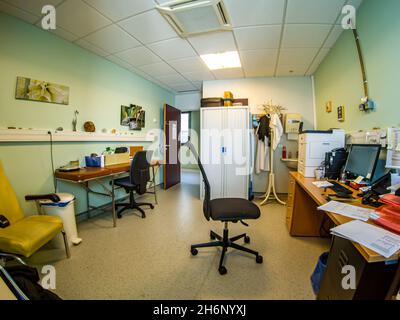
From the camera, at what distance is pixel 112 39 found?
250 cm

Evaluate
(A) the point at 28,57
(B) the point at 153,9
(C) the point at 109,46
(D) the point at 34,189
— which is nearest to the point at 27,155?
(D) the point at 34,189

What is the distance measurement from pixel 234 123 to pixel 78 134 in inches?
104

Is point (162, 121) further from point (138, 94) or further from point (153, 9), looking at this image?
point (153, 9)

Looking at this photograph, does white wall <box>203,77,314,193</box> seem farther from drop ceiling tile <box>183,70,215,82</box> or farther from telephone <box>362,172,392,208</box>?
telephone <box>362,172,392,208</box>

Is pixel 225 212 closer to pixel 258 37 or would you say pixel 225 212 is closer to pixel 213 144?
pixel 213 144

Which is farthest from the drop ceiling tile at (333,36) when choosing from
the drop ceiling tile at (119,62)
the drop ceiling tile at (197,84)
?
the drop ceiling tile at (119,62)

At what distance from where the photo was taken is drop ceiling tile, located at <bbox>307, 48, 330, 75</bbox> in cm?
283

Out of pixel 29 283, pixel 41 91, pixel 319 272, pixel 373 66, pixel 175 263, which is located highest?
pixel 373 66

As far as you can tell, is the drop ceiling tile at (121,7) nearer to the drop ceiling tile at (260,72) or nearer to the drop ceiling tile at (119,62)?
the drop ceiling tile at (119,62)

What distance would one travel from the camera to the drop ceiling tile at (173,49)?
8.51ft

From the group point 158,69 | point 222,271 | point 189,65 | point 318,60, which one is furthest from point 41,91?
point 318,60

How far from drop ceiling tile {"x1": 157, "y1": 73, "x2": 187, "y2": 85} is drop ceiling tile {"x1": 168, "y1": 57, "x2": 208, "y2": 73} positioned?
0.31 metres

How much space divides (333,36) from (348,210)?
2539 mm

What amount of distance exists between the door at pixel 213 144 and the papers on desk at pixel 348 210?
2.37m
